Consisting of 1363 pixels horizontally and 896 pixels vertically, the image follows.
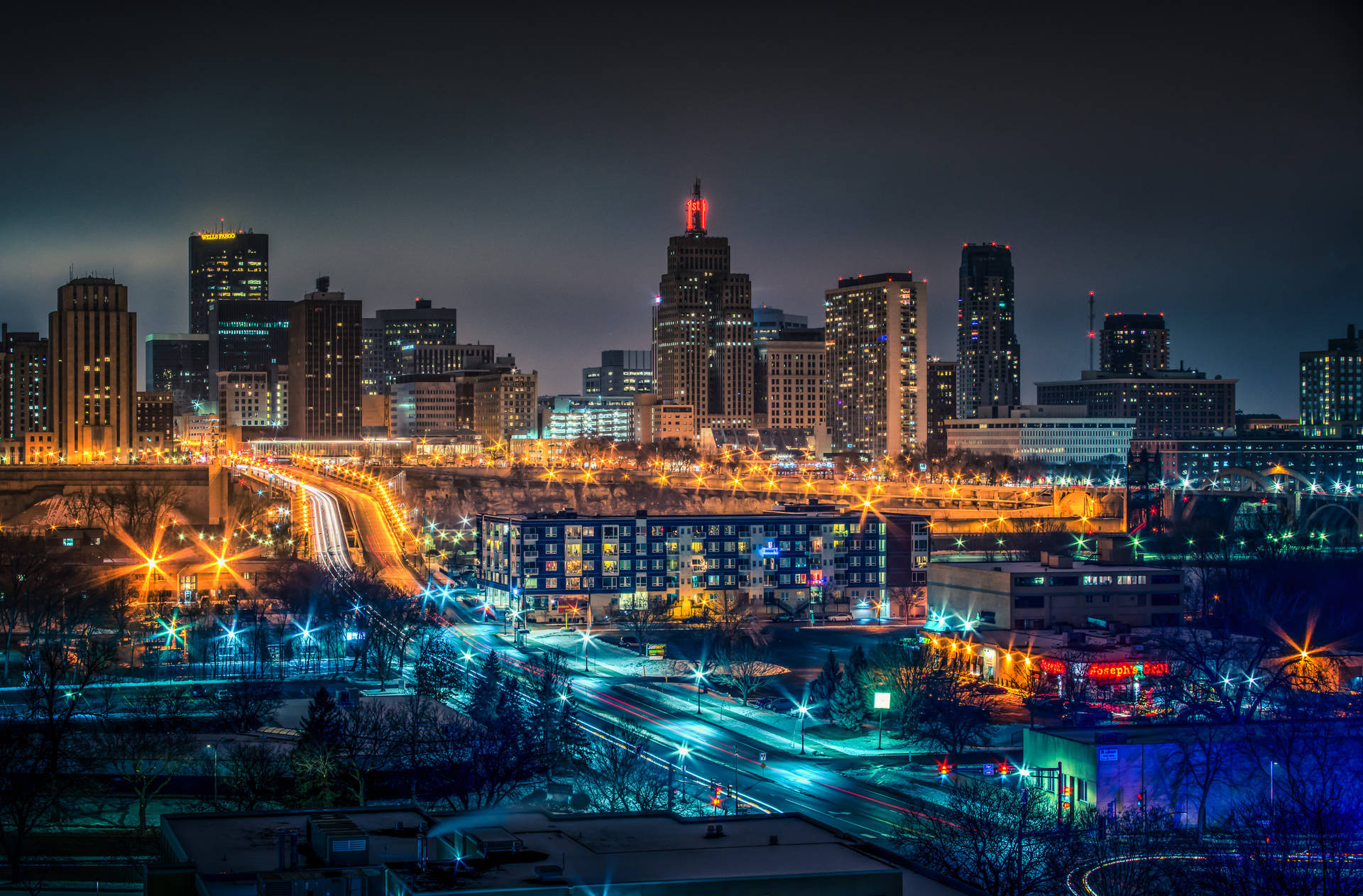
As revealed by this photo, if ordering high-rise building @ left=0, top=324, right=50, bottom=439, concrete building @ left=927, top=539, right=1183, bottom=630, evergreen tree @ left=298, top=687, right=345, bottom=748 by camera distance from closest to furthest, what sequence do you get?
evergreen tree @ left=298, top=687, right=345, bottom=748 < concrete building @ left=927, top=539, right=1183, bottom=630 < high-rise building @ left=0, top=324, right=50, bottom=439

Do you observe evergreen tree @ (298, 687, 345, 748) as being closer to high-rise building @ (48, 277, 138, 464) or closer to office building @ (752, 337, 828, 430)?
high-rise building @ (48, 277, 138, 464)

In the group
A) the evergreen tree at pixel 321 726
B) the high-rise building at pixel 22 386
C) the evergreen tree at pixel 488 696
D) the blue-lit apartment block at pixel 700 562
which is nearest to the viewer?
the evergreen tree at pixel 321 726

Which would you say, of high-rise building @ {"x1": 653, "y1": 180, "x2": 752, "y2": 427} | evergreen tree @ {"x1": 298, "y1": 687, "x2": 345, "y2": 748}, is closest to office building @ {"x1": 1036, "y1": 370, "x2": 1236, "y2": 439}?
high-rise building @ {"x1": 653, "y1": 180, "x2": 752, "y2": 427}

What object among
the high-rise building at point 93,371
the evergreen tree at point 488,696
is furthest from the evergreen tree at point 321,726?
the high-rise building at point 93,371

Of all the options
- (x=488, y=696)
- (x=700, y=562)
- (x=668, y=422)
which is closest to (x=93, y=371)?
Result: (x=700, y=562)

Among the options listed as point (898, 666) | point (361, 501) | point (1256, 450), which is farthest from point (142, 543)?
point (1256, 450)

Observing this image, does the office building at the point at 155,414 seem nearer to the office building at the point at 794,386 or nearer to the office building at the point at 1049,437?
the office building at the point at 794,386
